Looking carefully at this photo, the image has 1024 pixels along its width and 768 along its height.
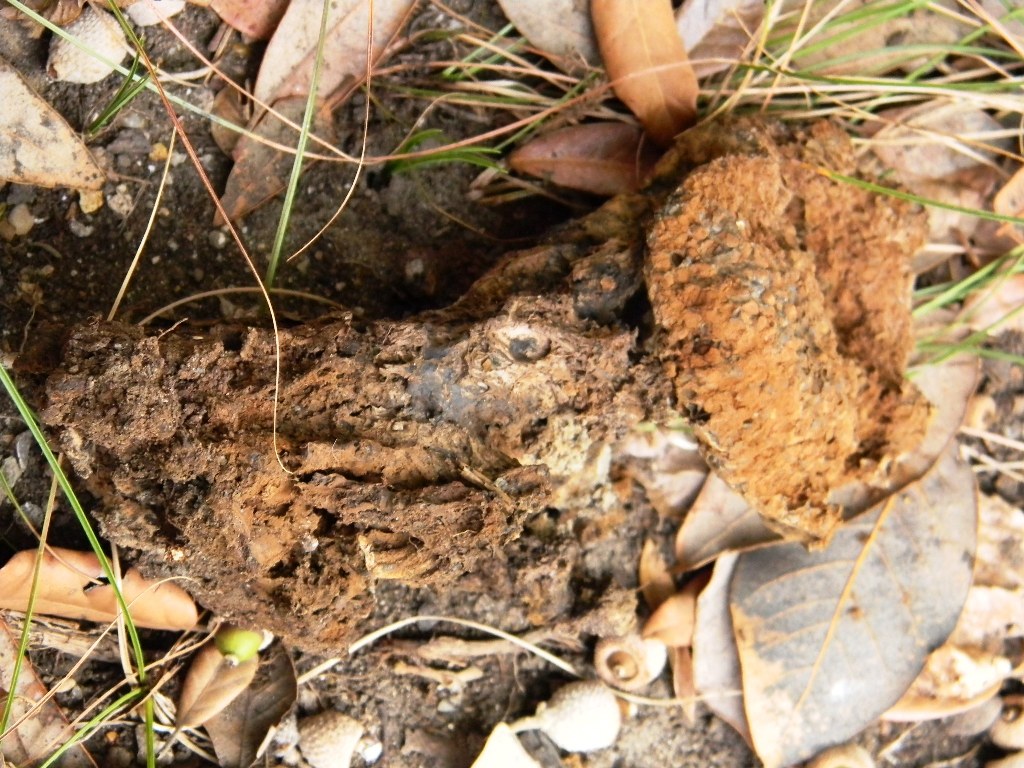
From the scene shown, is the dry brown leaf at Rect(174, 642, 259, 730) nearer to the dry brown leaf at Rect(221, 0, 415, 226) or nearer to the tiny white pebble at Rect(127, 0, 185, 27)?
the dry brown leaf at Rect(221, 0, 415, 226)

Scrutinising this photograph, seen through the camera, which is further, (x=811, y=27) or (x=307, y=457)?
(x=811, y=27)

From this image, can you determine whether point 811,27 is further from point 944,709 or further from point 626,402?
point 944,709

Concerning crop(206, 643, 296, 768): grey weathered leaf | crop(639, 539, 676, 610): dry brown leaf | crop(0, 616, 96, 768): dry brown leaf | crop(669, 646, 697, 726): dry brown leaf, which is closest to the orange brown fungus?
crop(639, 539, 676, 610): dry brown leaf

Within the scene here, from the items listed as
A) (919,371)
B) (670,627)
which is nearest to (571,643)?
Result: (670,627)

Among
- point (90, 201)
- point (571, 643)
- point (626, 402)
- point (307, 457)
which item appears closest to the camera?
point (307, 457)

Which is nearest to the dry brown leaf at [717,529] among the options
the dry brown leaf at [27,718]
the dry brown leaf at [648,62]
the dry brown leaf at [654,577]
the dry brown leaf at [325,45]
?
the dry brown leaf at [654,577]

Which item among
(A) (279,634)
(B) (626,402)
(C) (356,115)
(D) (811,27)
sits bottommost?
(A) (279,634)

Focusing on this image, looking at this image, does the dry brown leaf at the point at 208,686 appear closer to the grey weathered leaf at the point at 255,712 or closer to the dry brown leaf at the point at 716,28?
the grey weathered leaf at the point at 255,712
